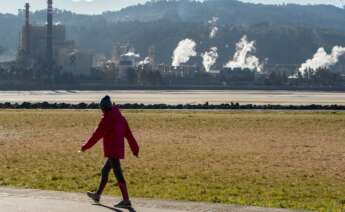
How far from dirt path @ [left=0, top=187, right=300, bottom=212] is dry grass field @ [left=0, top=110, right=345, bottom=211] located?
4.04 ft

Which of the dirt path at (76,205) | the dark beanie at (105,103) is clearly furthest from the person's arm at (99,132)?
the dirt path at (76,205)

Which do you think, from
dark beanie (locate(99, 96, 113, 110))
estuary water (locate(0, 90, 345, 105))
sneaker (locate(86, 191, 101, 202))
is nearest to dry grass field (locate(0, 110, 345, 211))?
sneaker (locate(86, 191, 101, 202))

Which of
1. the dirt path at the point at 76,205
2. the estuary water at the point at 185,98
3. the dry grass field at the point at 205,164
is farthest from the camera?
A: the estuary water at the point at 185,98

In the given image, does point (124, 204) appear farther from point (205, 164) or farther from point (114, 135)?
point (205, 164)

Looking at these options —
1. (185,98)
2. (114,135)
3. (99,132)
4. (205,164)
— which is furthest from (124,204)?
(185,98)

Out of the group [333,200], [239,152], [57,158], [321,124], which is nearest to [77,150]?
[57,158]

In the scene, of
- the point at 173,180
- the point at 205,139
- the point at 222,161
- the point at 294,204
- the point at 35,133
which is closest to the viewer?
the point at 294,204

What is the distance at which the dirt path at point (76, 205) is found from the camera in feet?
40.4

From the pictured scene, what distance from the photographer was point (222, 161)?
22.3 m

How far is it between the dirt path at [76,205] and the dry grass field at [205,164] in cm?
123

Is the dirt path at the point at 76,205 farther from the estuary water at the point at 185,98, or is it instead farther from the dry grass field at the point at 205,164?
the estuary water at the point at 185,98

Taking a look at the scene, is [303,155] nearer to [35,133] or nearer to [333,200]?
[333,200]

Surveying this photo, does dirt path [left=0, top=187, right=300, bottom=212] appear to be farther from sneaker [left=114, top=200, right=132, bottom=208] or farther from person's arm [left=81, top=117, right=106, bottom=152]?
person's arm [left=81, top=117, right=106, bottom=152]

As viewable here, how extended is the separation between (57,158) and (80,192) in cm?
797
